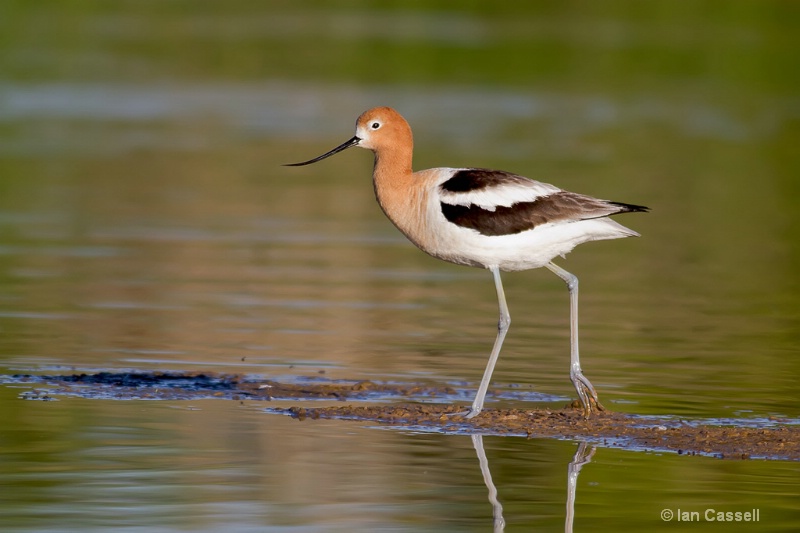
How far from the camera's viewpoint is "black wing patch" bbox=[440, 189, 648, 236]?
9.50 m

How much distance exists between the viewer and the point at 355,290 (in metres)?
14.5

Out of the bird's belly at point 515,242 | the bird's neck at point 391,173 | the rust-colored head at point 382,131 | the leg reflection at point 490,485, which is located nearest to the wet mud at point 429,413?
the leg reflection at point 490,485

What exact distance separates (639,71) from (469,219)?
105 ft

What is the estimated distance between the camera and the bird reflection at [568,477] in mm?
7266

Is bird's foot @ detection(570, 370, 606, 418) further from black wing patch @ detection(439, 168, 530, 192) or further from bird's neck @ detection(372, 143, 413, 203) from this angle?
bird's neck @ detection(372, 143, 413, 203)

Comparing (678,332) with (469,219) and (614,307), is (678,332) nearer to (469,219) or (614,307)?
(614,307)

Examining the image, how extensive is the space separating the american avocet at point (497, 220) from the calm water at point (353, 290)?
849 millimetres

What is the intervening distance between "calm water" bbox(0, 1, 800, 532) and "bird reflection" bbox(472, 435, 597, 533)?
0.10ft

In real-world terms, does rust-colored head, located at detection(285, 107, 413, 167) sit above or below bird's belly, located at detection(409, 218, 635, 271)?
above

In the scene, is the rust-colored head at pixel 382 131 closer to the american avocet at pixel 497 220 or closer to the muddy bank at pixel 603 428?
the american avocet at pixel 497 220

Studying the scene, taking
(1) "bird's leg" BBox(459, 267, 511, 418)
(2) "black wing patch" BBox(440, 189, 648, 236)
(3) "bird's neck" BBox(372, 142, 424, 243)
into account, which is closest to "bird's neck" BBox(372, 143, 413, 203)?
(3) "bird's neck" BBox(372, 142, 424, 243)

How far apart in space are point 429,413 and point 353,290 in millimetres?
5075

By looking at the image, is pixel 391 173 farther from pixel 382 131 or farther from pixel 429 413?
pixel 429 413

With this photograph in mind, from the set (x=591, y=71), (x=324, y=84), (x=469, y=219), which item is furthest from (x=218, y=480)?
(x=591, y=71)
